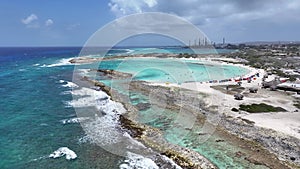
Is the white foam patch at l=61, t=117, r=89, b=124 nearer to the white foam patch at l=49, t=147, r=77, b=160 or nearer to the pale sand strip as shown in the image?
the white foam patch at l=49, t=147, r=77, b=160

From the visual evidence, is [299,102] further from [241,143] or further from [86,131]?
[86,131]

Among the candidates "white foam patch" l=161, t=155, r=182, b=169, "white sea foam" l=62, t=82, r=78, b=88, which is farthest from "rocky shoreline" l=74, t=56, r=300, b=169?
"white sea foam" l=62, t=82, r=78, b=88

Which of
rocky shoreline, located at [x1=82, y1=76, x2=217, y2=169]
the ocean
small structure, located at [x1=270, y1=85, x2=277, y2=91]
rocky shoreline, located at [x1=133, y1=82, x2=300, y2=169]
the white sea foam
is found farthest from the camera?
the white sea foam

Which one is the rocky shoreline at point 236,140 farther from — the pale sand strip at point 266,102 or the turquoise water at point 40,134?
the turquoise water at point 40,134

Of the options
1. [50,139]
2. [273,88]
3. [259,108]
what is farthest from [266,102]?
[50,139]

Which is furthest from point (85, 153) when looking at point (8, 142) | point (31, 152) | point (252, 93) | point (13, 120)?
point (252, 93)

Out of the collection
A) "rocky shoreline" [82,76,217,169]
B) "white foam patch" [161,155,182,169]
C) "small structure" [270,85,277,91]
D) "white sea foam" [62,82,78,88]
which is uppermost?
"white sea foam" [62,82,78,88]

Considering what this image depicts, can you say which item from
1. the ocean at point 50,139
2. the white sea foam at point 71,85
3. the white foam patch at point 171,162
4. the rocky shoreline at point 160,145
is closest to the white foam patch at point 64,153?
the ocean at point 50,139
